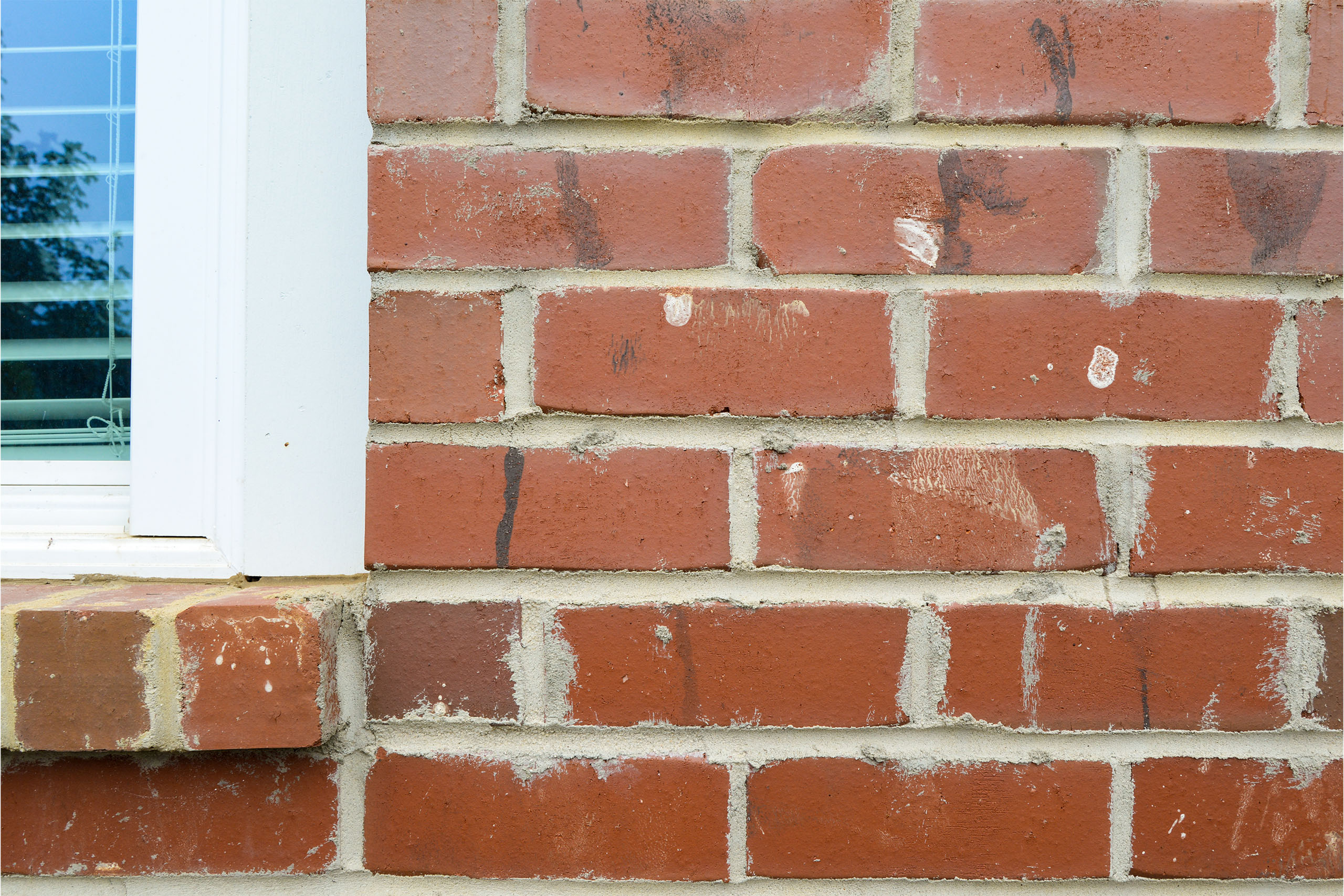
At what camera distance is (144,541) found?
0.77 metres

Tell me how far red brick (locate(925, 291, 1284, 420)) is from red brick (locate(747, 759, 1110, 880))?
0.32m

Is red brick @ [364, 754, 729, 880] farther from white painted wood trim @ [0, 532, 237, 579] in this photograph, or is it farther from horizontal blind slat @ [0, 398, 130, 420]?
horizontal blind slat @ [0, 398, 130, 420]

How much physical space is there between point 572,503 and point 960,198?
426 millimetres

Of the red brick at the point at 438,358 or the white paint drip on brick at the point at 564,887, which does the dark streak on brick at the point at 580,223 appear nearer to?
the red brick at the point at 438,358

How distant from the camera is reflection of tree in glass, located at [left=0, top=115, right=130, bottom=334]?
2.72ft

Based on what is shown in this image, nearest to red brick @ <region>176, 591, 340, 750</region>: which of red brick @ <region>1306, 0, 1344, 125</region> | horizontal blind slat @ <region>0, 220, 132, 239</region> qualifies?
horizontal blind slat @ <region>0, 220, 132, 239</region>

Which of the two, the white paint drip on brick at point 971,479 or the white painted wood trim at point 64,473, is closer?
the white paint drip on brick at point 971,479

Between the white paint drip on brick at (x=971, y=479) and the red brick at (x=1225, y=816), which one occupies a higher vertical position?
the white paint drip on brick at (x=971, y=479)

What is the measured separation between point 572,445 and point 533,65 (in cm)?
33

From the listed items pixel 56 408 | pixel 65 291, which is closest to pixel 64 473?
pixel 56 408

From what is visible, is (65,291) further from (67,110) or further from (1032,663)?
(1032,663)

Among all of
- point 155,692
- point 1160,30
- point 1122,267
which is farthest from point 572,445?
point 1160,30

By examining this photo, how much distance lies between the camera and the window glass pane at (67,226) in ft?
2.69

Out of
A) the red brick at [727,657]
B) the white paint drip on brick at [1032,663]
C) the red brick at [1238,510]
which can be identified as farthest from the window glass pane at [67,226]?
the red brick at [1238,510]
